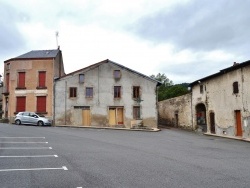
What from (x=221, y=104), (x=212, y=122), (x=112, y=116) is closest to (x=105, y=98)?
(x=112, y=116)

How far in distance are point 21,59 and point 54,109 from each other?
7339 mm

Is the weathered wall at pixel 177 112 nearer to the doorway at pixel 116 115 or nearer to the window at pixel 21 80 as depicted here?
the doorway at pixel 116 115

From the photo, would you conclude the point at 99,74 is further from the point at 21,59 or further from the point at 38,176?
the point at 38,176

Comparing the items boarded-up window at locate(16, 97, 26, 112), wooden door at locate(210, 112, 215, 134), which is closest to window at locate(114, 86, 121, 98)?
wooden door at locate(210, 112, 215, 134)

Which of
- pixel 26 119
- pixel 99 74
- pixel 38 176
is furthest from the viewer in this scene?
pixel 99 74

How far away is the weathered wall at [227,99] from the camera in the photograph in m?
21.7

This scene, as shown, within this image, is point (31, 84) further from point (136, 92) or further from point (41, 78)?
point (136, 92)

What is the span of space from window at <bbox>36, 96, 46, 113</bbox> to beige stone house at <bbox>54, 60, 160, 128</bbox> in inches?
63.2

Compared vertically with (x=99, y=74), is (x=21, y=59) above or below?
above

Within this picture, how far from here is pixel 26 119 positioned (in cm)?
2939

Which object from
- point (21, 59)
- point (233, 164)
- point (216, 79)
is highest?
point (21, 59)

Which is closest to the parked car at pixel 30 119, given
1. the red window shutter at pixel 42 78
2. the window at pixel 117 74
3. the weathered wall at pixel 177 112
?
the red window shutter at pixel 42 78

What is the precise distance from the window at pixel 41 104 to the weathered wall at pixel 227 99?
1719 centimetres

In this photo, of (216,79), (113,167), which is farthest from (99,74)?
(113,167)
